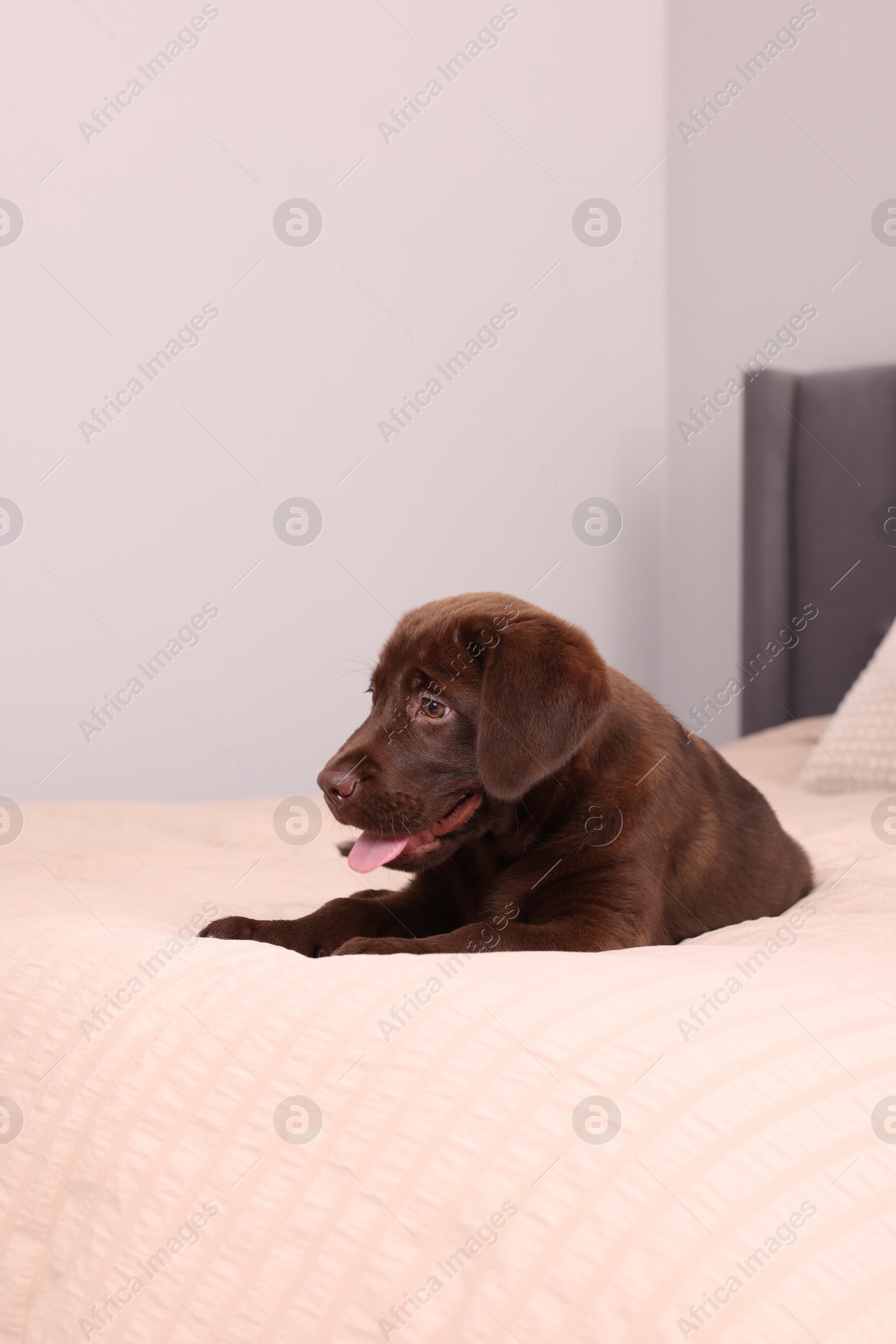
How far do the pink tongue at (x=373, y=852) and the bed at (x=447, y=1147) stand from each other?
0.30m

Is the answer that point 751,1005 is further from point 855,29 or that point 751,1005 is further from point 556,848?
point 855,29

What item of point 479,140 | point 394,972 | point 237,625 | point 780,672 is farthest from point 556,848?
point 479,140

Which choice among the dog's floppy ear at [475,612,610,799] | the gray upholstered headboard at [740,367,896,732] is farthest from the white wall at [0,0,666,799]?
the dog's floppy ear at [475,612,610,799]

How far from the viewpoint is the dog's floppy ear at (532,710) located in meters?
1.25

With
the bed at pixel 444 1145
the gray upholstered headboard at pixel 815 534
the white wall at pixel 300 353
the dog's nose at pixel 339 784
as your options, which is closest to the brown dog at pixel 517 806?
the dog's nose at pixel 339 784

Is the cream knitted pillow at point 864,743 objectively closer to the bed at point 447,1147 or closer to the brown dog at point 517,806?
the brown dog at point 517,806

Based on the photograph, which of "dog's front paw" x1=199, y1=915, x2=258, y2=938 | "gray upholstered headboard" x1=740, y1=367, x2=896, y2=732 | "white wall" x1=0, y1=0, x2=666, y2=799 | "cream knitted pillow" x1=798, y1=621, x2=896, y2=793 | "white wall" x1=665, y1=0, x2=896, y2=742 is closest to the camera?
"dog's front paw" x1=199, y1=915, x2=258, y2=938

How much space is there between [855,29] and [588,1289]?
4378 mm

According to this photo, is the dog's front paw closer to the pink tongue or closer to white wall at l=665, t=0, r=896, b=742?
the pink tongue

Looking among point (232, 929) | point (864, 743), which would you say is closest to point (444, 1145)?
point (232, 929)

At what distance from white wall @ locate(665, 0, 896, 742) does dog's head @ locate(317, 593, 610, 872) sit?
2.86 m

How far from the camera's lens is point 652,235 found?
469 cm

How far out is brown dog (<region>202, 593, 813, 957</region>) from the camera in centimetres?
126

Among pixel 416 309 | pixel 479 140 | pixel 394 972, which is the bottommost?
pixel 394 972
